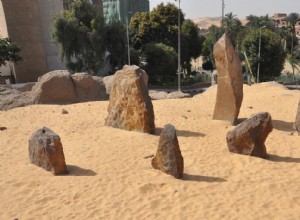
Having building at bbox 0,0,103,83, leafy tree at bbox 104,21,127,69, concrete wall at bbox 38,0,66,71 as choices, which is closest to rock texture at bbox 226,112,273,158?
leafy tree at bbox 104,21,127,69

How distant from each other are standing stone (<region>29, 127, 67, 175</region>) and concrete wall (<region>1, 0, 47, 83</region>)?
26.2 meters

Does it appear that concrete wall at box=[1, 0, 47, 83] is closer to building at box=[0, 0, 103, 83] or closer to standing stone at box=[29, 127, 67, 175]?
building at box=[0, 0, 103, 83]

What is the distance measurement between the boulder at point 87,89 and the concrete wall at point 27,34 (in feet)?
58.8

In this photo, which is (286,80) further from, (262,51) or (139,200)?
(139,200)

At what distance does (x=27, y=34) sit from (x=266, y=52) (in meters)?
22.4

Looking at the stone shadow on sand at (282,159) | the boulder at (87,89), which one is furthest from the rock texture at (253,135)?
the boulder at (87,89)

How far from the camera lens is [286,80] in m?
37.8

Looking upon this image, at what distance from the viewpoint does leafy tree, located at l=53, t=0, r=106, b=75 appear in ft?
96.2

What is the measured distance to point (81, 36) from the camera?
2998cm

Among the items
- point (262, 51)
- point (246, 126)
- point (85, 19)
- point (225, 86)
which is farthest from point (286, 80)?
point (246, 126)

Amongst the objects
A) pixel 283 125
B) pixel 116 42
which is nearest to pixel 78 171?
pixel 283 125

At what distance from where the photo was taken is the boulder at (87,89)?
609 inches

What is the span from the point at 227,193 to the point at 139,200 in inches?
62.0

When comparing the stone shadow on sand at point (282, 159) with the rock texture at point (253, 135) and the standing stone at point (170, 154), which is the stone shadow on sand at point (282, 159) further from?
the standing stone at point (170, 154)
